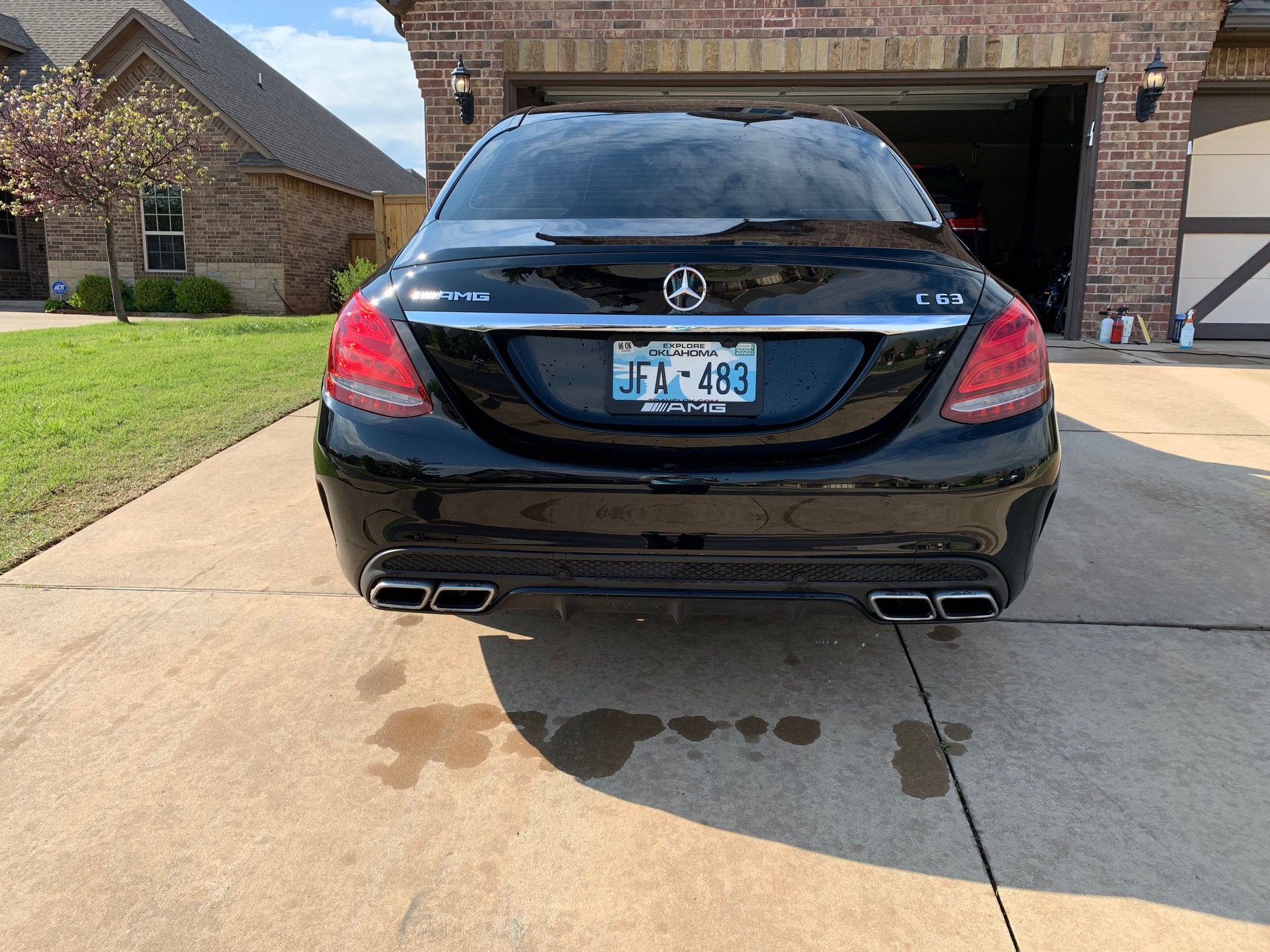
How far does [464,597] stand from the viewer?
2.25 meters

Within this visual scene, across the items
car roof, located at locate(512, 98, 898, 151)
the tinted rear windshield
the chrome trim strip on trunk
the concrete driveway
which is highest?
car roof, located at locate(512, 98, 898, 151)

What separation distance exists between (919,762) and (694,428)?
1.01 meters

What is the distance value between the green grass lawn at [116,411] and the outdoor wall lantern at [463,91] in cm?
302

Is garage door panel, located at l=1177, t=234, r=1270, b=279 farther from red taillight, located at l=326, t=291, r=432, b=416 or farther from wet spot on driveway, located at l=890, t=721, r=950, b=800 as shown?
red taillight, located at l=326, t=291, r=432, b=416

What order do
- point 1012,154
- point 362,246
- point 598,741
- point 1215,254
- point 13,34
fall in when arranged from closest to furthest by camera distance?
point 598,741, point 1215,254, point 1012,154, point 362,246, point 13,34

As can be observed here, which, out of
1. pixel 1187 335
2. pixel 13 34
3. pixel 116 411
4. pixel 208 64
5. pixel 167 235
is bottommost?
pixel 116 411

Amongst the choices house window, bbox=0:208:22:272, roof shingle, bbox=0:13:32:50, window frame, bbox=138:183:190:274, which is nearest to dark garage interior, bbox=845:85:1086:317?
window frame, bbox=138:183:190:274

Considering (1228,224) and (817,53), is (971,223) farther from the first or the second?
(817,53)

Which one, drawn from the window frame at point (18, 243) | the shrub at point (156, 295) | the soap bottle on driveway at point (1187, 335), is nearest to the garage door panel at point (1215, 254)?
the soap bottle on driveway at point (1187, 335)

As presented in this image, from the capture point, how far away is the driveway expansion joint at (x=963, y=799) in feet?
5.96

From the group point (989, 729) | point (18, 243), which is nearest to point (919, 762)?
point (989, 729)

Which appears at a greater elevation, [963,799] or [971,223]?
[971,223]

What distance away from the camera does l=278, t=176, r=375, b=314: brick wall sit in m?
20.8

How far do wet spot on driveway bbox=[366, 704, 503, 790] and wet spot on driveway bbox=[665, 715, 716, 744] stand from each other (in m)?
0.47
